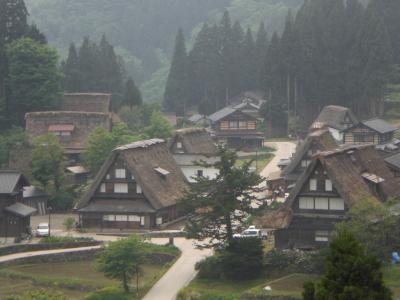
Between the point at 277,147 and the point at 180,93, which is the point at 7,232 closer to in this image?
the point at 277,147

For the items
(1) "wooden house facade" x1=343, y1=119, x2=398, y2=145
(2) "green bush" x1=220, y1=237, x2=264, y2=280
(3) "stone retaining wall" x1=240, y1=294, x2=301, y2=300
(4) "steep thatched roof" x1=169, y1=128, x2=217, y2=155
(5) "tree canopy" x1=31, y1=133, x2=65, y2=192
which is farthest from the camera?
(1) "wooden house facade" x1=343, y1=119, x2=398, y2=145

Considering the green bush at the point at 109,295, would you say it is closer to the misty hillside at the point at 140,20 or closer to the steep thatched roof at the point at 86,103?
the steep thatched roof at the point at 86,103

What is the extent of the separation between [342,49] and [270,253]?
42.0 m

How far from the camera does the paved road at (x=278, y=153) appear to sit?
6534cm

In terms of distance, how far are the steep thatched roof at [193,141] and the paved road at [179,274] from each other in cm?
1668

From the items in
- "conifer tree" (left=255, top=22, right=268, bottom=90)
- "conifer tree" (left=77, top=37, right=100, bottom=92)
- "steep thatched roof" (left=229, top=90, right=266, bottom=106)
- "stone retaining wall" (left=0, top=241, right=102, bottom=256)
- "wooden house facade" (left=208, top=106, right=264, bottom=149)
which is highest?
"conifer tree" (left=255, top=22, right=268, bottom=90)

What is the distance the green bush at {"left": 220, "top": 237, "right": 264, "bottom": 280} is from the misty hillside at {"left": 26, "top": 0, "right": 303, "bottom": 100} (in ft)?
303

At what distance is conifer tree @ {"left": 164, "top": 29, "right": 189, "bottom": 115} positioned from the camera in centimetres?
9344

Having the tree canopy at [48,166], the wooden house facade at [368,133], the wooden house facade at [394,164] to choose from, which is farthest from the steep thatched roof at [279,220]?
the wooden house facade at [368,133]

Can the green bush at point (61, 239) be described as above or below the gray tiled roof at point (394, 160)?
below

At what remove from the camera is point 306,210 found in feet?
143

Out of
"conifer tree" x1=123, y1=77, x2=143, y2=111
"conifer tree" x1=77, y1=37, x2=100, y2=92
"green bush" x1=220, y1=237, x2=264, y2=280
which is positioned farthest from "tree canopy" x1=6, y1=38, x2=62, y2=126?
"green bush" x1=220, y1=237, x2=264, y2=280

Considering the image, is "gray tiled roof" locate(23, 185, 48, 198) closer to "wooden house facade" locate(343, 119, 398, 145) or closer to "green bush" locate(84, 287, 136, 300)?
"green bush" locate(84, 287, 136, 300)

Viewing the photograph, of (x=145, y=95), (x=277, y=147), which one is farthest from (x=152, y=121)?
(x=145, y=95)
